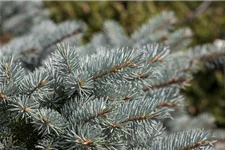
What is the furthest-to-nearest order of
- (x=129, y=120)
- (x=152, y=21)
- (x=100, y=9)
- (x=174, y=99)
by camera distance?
1. (x=100, y=9)
2. (x=152, y=21)
3. (x=174, y=99)
4. (x=129, y=120)

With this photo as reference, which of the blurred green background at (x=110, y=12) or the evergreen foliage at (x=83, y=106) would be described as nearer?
the evergreen foliage at (x=83, y=106)

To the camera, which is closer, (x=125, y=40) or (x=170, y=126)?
(x=125, y=40)

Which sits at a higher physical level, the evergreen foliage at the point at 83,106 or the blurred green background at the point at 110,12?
the blurred green background at the point at 110,12

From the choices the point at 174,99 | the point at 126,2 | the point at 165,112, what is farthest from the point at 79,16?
the point at 165,112

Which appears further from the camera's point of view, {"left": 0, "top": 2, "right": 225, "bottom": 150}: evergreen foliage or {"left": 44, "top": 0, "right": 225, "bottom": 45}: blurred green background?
{"left": 44, "top": 0, "right": 225, "bottom": 45}: blurred green background

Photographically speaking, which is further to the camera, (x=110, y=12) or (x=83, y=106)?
(x=110, y=12)

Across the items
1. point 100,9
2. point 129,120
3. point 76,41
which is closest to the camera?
point 129,120

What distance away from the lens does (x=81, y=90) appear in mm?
A: 1104

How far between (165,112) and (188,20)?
7.07ft

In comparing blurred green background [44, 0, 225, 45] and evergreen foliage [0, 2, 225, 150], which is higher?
blurred green background [44, 0, 225, 45]

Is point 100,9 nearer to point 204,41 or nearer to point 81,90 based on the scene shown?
point 204,41

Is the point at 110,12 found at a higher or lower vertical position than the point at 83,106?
higher

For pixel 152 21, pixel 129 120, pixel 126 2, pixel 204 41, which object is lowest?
pixel 129 120

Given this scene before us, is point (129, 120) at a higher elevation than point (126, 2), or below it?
below
